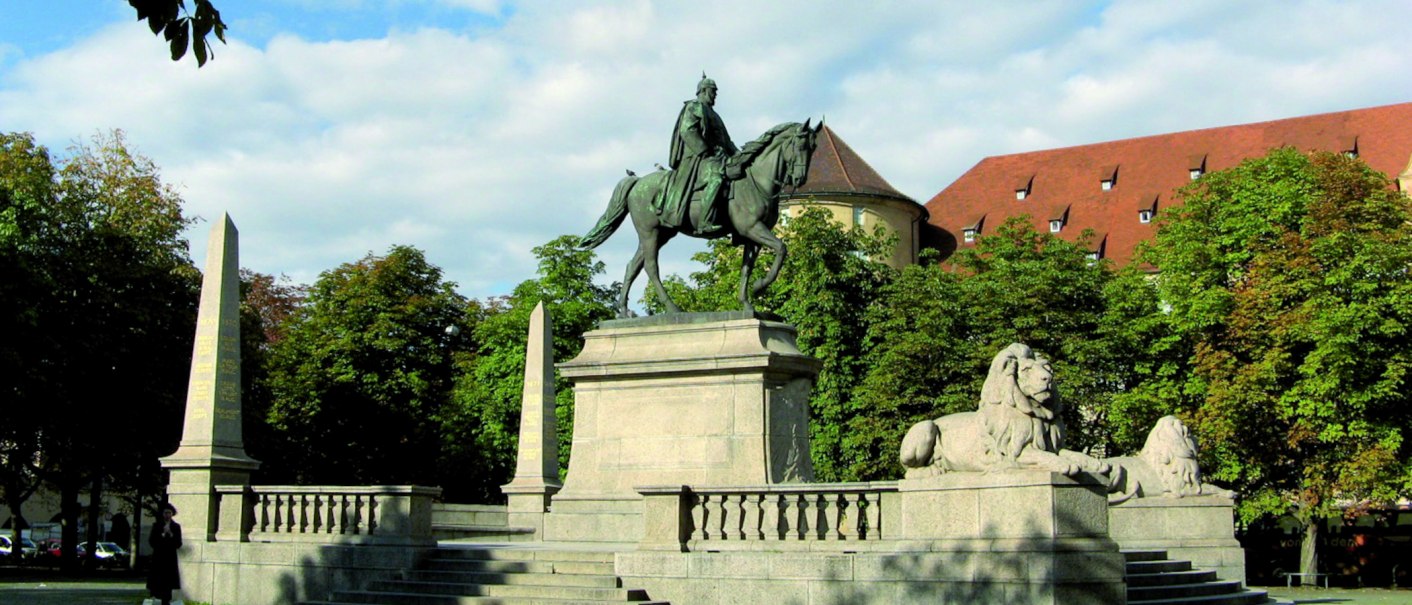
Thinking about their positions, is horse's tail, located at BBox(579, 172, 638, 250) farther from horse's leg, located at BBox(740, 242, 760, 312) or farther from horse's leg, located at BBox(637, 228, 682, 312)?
horse's leg, located at BBox(740, 242, 760, 312)

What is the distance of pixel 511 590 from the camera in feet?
46.1

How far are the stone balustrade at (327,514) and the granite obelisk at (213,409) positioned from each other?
30cm

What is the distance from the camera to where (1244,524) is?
35844mm

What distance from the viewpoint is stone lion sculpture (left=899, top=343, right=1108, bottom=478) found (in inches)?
498

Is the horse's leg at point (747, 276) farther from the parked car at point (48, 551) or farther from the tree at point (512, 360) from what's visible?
the parked car at point (48, 551)

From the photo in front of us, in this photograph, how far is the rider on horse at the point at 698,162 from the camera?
17.8 metres

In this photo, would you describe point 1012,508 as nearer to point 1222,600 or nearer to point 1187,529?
point 1222,600

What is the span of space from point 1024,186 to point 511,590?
2560 inches

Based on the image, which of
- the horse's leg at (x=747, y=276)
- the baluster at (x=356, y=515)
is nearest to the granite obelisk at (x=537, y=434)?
the horse's leg at (x=747, y=276)

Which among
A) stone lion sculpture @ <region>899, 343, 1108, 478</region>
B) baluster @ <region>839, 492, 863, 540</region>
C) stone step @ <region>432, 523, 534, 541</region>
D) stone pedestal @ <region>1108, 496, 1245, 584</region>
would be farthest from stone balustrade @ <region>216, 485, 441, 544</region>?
Result: stone pedestal @ <region>1108, 496, 1245, 584</region>

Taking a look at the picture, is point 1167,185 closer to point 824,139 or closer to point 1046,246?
point 824,139

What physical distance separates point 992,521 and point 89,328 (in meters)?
29.1

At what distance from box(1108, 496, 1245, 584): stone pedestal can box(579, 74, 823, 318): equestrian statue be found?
5188 millimetres

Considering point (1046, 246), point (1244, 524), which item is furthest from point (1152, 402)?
point (1046, 246)
